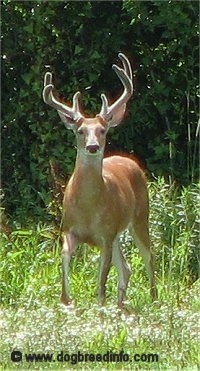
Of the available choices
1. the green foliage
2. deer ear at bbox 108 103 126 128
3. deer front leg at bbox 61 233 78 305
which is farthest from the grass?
the green foliage

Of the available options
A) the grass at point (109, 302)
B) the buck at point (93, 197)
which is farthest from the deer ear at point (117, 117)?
the grass at point (109, 302)

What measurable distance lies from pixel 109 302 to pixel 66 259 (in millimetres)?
622

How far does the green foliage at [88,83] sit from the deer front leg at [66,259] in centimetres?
360

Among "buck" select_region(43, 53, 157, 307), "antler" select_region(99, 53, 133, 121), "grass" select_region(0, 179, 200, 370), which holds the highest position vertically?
"antler" select_region(99, 53, 133, 121)

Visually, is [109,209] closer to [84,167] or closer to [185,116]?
[84,167]

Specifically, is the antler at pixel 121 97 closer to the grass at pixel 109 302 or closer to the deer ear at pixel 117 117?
the deer ear at pixel 117 117

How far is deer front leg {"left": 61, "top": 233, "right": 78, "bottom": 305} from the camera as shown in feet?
27.6

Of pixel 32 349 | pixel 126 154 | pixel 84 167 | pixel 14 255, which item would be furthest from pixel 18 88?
pixel 32 349

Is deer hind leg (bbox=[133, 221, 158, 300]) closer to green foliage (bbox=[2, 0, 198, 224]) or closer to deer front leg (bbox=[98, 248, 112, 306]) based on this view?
deer front leg (bbox=[98, 248, 112, 306])

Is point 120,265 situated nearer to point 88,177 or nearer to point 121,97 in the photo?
point 88,177

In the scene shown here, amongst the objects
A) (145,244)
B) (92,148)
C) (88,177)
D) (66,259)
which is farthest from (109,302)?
(92,148)

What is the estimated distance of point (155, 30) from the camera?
12.7m

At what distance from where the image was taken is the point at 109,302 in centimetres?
896

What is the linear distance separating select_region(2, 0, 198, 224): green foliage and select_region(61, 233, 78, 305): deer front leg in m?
3.60
